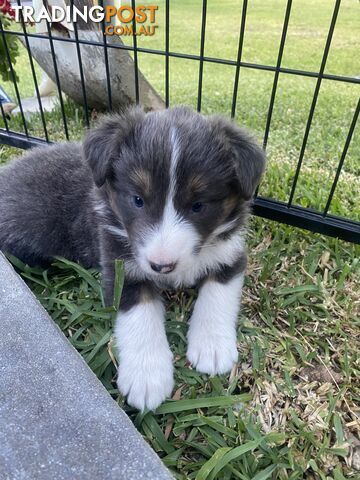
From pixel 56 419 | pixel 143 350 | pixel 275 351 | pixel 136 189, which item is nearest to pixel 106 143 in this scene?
pixel 136 189

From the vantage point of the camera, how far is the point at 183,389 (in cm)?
231

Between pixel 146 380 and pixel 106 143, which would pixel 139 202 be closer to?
pixel 106 143

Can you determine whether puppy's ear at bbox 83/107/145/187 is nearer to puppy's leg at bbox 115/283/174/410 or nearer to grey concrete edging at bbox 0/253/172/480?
puppy's leg at bbox 115/283/174/410

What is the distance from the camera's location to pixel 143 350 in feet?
7.55

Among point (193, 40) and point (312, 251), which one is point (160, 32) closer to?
point (193, 40)

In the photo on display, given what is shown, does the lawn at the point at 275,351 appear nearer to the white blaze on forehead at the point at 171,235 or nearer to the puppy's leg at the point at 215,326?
the puppy's leg at the point at 215,326

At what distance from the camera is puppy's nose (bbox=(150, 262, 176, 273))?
2.03 meters

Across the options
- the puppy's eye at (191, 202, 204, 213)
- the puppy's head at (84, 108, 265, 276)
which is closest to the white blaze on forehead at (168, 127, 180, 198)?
the puppy's head at (84, 108, 265, 276)

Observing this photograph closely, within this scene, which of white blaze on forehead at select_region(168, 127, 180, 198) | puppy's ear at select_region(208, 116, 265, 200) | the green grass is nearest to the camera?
the green grass

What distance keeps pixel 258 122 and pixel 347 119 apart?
4.00ft

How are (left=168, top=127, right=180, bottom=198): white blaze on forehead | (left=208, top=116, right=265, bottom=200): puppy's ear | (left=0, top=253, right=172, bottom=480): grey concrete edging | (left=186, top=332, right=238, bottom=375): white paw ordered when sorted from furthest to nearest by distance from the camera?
(left=186, top=332, right=238, bottom=375): white paw
(left=208, top=116, right=265, bottom=200): puppy's ear
(left=168, top=127, right=180, bottom=198): white blaze on forehead
(left=0, top=253, right=172, bottom=480): grey concrete edging

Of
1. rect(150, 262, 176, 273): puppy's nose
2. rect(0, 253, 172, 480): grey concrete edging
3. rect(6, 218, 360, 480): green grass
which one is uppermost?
rect(150, 262, 176, 273): puppy's nose

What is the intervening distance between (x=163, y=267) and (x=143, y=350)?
55cm

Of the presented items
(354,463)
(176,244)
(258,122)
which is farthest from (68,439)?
(258,122)
